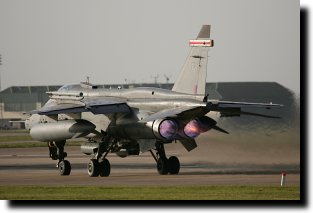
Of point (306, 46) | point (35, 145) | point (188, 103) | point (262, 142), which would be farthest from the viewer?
point (35, 145)

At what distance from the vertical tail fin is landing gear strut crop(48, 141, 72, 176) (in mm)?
6145

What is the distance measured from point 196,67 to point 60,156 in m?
7.66

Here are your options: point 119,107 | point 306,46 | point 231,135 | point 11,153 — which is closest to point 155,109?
point 119,107

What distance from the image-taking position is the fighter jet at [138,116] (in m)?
35.2

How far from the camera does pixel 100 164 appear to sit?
125 feet

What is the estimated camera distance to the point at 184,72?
121 ft

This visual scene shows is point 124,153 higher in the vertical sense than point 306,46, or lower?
lower

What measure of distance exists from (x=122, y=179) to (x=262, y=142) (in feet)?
19.1

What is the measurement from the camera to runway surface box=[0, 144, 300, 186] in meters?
34.6

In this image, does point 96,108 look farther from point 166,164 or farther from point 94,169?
point 166,164

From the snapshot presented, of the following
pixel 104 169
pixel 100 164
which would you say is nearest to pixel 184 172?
pixel 104 169

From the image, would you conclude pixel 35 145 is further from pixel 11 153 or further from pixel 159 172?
pixel 159 172

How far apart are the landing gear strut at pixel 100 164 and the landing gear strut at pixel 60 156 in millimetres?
1802

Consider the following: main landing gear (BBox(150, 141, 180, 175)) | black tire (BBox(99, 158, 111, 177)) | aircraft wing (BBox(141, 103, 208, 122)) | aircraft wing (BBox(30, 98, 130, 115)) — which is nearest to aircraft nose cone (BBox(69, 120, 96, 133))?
aircraft wing (BBox(30, 98, 130, 115))
